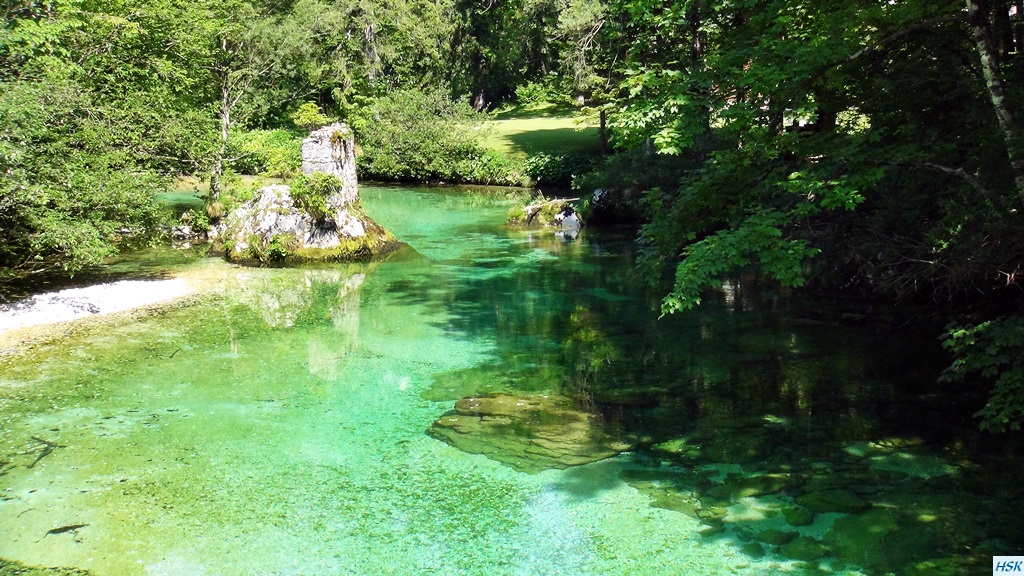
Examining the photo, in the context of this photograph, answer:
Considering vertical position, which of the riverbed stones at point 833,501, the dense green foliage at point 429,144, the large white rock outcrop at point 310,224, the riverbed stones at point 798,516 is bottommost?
the riverbed stones at point 798,516

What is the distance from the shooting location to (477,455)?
7414 mm

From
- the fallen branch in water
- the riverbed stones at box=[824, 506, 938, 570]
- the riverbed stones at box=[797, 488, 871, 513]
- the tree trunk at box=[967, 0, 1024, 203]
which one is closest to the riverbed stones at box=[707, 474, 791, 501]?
the riverbed stones at box=[797, 488, 871, 513]

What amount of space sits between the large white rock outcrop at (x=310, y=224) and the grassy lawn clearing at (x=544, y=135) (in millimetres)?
13847

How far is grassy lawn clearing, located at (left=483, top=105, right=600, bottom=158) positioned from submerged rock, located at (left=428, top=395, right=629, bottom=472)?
2227 centimetres

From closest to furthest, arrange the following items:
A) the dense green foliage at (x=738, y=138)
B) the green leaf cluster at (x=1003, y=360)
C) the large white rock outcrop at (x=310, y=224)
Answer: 1. the green leaf cluster at (x=1003, y=360)
2. the dense green foliage at (x=738, y=138)
3. the large white rock outcrop at (x=310, y=224)

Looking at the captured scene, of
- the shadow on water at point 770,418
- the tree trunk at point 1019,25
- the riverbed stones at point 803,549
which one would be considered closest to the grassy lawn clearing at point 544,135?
the shadow on water at point 770,418

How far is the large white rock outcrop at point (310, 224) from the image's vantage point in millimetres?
16359

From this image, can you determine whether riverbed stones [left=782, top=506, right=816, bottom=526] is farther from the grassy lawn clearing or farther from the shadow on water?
the grassy lawn clearing

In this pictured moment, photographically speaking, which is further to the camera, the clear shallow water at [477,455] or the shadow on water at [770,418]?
the shadow on water at [770,418]

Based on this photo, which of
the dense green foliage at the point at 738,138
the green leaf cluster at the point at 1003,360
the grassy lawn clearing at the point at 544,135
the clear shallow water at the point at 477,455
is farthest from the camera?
the grassy lawn clearing at the point at 544,135

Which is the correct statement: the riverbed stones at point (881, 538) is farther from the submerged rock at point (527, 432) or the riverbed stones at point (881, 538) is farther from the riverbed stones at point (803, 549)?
the submerged rock at point (527, 432)

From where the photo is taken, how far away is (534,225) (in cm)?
2281

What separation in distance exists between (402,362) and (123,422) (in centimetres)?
335

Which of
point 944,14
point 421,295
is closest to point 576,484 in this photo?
point 944,14
